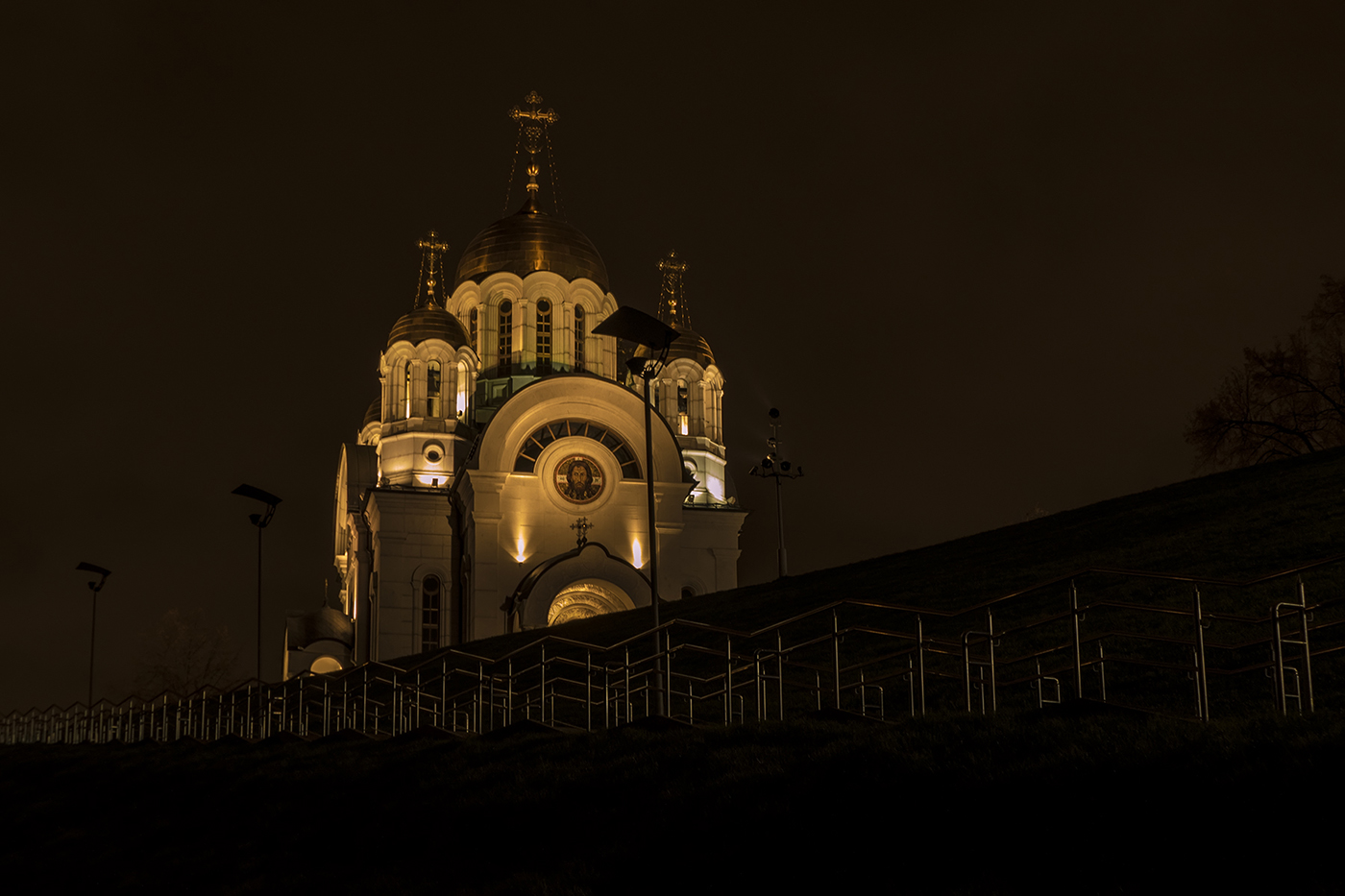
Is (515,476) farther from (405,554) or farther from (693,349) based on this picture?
(693,349)

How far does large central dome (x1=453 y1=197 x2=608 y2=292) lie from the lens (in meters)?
42.0

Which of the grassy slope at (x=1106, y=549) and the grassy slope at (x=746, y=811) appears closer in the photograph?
the grassy slope at (x=746, y=811)

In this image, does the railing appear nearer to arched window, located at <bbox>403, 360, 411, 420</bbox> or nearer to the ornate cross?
the ornate cross

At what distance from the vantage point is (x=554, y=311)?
4134 cm

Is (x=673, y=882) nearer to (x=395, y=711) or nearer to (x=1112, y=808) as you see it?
(x=1112, y=808)

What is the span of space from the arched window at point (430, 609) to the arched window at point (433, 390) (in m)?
5.95

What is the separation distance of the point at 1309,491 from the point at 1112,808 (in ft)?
44.3

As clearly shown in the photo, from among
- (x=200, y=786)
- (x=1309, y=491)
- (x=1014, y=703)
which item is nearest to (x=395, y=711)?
(x=200, y=786)

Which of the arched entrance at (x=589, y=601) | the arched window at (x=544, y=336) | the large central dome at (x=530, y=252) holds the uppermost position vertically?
the large central dome at (x=530, y=252)

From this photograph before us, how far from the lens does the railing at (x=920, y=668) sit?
9508 millimetres

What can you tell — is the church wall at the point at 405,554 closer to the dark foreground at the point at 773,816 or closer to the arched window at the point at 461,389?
the arched window at the point at 461,389

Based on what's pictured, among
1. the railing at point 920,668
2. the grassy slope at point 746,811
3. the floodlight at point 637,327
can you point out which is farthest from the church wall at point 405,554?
the floodlight at point 637,327

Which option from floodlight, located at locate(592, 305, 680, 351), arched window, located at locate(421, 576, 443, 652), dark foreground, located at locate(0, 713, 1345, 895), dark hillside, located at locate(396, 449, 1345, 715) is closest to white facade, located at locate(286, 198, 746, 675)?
arched window, located at locate(421, 576, 443, 652)

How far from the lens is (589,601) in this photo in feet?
114
